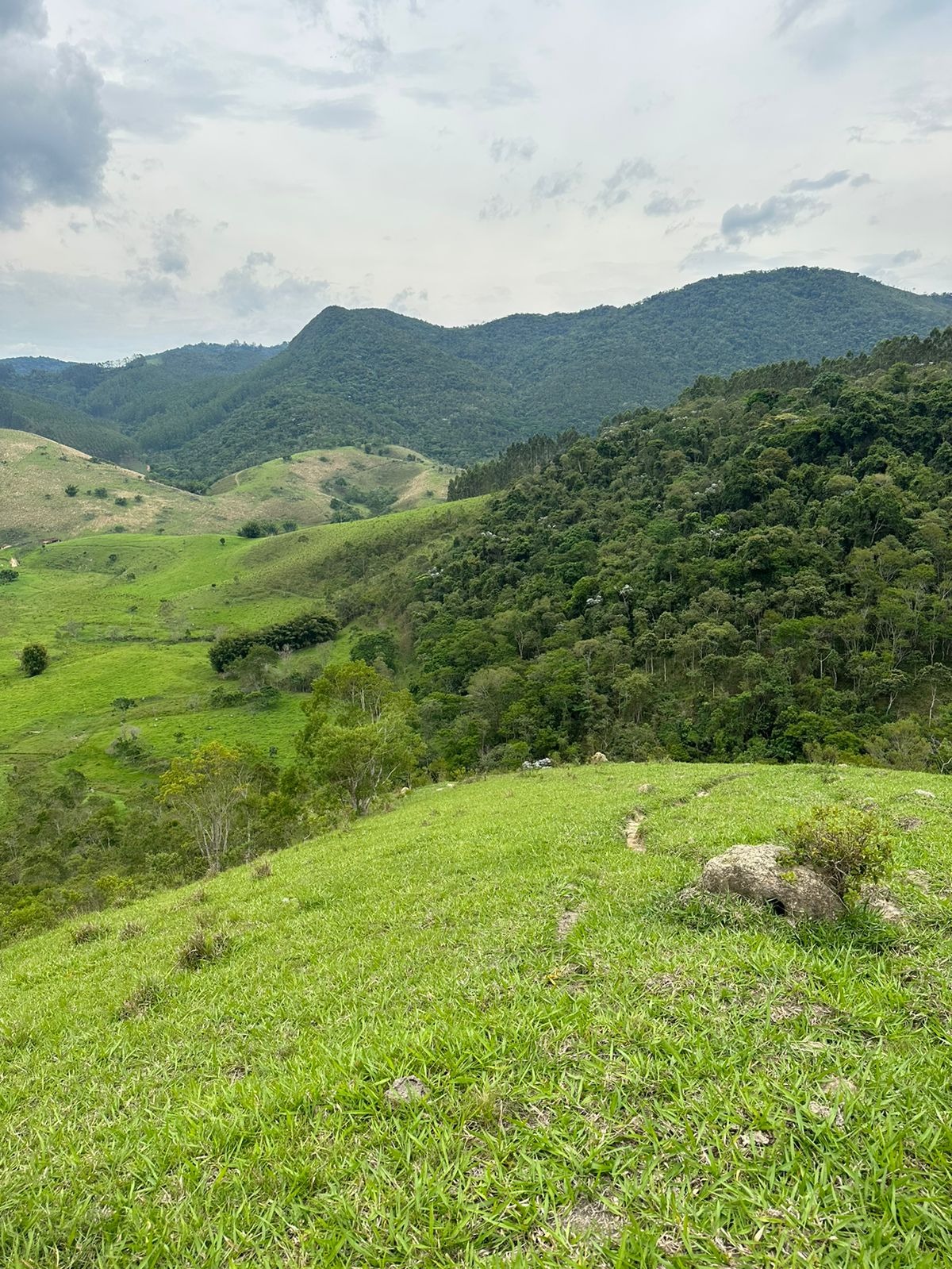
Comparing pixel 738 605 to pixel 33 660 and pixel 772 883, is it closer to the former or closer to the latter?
pixel 772 883

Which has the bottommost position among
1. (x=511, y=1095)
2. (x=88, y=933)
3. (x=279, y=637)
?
(x=279, y=637)

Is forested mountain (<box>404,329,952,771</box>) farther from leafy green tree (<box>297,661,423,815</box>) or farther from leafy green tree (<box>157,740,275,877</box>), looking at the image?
leafy green tree (<box>157,740,275,877</box>)

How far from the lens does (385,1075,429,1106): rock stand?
16.7 feet

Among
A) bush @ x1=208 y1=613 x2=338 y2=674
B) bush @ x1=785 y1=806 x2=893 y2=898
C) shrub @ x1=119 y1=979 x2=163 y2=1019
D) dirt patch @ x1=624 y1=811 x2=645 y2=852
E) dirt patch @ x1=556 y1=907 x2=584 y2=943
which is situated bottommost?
bush @ x1=208 y1=613 x2=338 y2=674

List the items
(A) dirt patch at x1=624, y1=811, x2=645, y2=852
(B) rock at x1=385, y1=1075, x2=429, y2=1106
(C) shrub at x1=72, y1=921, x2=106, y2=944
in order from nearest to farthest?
(B) rock at x1=385, y1=1075, x2=429, y2=1106 < (A) dirt patch at x1=624, y1=811, x2=645, y2=852 < (C) shrub at x1=72, y1=921, x2=106, y2=944

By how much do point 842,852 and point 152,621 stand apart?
477ft

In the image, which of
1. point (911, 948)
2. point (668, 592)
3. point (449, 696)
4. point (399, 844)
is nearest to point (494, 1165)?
point (911, 948)

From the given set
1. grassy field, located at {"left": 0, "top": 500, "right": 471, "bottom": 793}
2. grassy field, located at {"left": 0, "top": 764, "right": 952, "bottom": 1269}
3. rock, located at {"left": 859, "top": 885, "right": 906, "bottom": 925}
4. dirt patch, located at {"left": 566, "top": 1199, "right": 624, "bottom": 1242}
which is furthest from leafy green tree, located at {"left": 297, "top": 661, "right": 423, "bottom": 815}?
grassy field, located at {"left": 0, "top": 500, "right": 471, "bottom": 793}

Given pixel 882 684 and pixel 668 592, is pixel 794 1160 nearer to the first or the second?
pixel 882 684

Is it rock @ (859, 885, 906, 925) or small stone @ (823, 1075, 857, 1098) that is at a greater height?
A: small stone @ (823, 1075, 857, 1098)

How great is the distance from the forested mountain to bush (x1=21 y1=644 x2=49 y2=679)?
214 feet

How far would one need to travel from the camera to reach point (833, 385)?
9738 cm

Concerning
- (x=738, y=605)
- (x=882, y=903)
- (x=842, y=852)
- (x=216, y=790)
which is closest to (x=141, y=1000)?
(x=842, y=852)

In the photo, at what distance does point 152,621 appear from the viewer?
130 m
